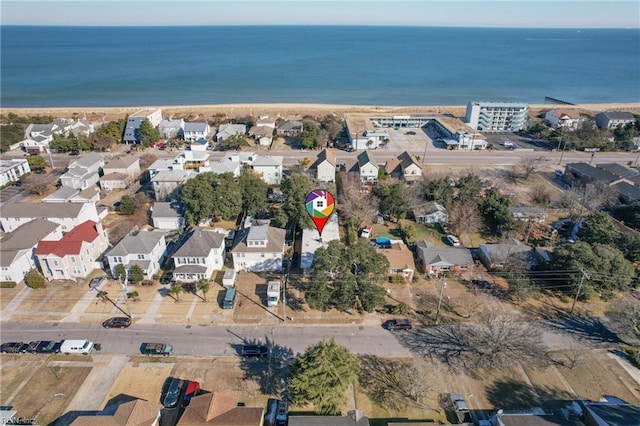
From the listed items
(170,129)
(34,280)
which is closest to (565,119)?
(170,129)

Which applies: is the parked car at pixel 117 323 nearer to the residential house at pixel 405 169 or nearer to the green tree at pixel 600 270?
the green tree at pixel 600 270

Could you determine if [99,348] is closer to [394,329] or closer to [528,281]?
[394,329]

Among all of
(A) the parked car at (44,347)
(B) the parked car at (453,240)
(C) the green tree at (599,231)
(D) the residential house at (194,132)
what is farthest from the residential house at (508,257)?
(D) the residential house at (194,132)

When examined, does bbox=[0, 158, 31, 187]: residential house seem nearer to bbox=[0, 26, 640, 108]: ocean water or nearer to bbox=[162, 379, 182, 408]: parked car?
bbox=[162, 379, 182, 408]: parked car

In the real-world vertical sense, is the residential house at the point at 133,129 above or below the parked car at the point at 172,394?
above

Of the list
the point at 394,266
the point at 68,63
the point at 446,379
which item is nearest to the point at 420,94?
the point at 394,266

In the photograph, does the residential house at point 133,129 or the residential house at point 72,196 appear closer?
the residential house at point 72,196
